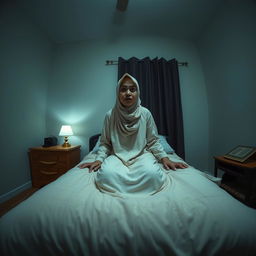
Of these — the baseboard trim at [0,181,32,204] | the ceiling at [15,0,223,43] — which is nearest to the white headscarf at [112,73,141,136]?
the ceiling at [15,0,223,43]

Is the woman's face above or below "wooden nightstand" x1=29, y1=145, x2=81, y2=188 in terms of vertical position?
above

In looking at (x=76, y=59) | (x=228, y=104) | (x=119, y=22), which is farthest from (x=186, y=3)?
(x=76, y=59)

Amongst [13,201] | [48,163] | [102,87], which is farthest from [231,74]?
[13,201]

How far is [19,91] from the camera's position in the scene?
1801 mm

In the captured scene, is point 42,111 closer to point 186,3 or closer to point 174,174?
point 174,174

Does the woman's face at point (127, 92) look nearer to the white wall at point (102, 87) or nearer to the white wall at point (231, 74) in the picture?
the white wall at point (102, 87)

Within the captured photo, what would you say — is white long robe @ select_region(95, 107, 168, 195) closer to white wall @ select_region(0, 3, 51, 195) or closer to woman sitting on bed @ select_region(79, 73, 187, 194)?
woman sitting on bed @ select_region(79, 73, 187, 194)

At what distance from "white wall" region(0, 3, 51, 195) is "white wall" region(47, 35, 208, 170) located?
0.94 feet

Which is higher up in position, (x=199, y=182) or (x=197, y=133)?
(x=197, y=133)

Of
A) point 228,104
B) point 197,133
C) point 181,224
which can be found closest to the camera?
point 181,224

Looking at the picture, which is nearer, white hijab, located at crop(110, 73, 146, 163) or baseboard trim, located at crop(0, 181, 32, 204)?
white hijab, located at crop(110, 73, 146, 163)

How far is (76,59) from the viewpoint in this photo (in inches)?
92.0

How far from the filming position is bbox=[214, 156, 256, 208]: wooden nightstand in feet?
3.66

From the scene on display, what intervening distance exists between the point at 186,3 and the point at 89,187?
8.17ft
